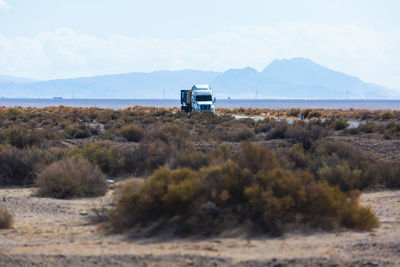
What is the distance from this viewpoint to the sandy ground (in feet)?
28.0

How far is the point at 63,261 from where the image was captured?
8648 millimetres

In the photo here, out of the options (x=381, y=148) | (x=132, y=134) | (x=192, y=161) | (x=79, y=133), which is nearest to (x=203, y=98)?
(x=79, y=133)

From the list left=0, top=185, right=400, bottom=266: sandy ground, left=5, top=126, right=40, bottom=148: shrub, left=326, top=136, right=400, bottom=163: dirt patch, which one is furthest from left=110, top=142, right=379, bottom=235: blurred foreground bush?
left=5, top=126, right=40, bottom=148: shrub

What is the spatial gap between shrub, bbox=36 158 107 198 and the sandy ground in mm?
3416

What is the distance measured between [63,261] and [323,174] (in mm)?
8643

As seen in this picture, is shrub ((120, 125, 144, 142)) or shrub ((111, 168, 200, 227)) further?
shrub ((120, 125, 144, 142))

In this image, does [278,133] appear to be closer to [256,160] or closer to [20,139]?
[20,139]

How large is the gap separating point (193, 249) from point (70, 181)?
6.67m

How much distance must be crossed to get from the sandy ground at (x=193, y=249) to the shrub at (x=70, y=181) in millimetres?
3416

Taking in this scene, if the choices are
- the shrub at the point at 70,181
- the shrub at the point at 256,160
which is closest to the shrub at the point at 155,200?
the shrub at the point at 256,160

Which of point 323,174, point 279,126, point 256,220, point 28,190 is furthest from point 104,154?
point 279,126

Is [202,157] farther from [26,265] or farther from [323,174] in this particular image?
[26,265]

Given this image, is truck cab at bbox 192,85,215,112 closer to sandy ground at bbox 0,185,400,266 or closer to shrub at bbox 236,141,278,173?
shrub at bbox 236,141,278,173

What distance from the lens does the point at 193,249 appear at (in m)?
9.04
